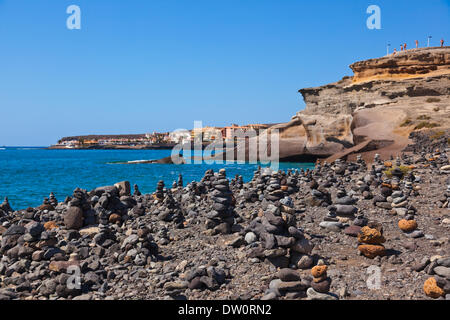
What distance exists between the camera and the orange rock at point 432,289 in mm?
5738

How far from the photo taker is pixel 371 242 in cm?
793

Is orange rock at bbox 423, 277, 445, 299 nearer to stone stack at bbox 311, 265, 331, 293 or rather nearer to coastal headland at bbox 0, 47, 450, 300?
coastal headland at bbox 0, 47, 450, 300

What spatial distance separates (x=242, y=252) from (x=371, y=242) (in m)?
2.91

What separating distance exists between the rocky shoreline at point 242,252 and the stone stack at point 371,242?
2cm

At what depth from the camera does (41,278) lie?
7809mm

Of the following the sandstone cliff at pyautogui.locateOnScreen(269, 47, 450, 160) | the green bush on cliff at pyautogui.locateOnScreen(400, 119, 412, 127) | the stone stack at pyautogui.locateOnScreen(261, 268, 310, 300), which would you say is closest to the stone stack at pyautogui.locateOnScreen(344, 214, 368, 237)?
the stone stack at pyautogui.locateOnScreen(261, 268, 310, 300)

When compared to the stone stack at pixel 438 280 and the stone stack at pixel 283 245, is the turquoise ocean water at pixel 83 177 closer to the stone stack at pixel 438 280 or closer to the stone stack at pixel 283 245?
the stone stack at pixel 283 245

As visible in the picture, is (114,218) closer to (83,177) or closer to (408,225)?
(408,225)

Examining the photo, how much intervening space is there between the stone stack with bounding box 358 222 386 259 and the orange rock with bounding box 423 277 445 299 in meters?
1.68


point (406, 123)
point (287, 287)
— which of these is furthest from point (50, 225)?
point (406, 123)

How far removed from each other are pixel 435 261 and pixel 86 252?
25.8 feet

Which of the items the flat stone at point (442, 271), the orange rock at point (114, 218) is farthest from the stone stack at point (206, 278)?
the orange rock at point (114, 218)

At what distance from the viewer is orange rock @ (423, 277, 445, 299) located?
574 cm
